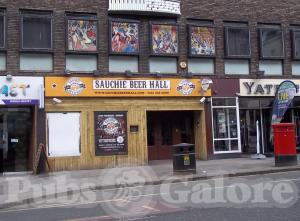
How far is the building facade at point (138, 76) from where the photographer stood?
1997 centimetres

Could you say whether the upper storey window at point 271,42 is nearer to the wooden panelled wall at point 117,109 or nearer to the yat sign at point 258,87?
the yat sign at point 258,87

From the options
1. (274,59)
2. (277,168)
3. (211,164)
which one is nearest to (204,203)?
(277,168)

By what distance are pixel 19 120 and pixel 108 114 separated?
3507 mm

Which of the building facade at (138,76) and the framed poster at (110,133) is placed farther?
the framed poster at (110,133)

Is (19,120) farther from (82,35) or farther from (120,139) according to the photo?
(82,35)

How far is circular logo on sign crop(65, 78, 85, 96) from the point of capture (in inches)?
794

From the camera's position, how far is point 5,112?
20078 millimetres

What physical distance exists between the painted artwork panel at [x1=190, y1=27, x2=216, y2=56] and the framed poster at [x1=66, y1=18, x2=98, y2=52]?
14.1ft

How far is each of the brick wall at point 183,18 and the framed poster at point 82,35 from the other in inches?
9.6

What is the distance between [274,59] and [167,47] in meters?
5.35

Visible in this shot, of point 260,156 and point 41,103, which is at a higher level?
point 41,103

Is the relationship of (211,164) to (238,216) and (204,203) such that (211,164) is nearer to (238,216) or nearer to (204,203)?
(204,203)

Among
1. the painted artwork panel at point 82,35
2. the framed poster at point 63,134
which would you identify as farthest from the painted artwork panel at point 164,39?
the framed poster at point 63,134

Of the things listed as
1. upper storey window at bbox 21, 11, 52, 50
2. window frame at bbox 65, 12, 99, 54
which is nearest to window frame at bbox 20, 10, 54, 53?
upper storey window at bbox 21, 11, 52, 50
